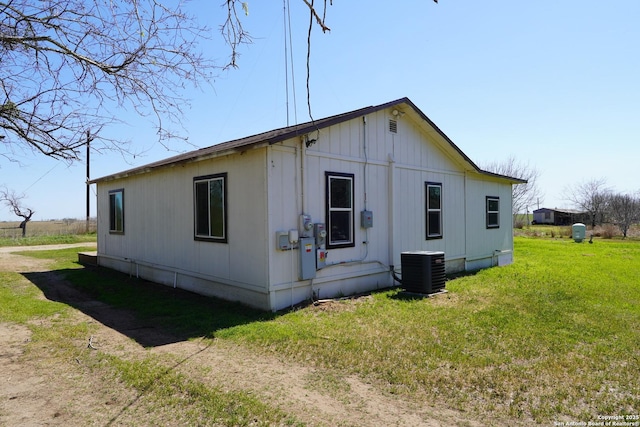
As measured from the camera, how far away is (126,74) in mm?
4918

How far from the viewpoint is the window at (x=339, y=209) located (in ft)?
26.2

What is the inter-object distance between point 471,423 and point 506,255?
11.6m

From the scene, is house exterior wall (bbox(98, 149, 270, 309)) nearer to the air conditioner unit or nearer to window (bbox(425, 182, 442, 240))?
the air conditioner unit

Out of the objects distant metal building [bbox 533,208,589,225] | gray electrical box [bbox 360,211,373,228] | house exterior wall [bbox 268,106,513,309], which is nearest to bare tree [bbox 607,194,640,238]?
distant metal building [bbox 533,208,589,225]

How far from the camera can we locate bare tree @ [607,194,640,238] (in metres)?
29.8

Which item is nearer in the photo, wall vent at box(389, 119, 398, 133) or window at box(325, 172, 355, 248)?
window at box(325, 172, 355, 248)

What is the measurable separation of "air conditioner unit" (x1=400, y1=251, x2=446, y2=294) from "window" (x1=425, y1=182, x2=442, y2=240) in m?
2.03

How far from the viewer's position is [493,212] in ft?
43.7

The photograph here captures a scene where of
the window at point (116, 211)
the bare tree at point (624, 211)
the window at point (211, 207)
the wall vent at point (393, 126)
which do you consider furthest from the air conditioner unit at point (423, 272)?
the bare tree at point (624, 211)

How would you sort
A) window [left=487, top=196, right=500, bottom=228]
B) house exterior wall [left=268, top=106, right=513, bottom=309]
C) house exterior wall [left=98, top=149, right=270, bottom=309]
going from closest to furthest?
house exterior wall [left=98, top=149, right=270, bottom=309] → house exterior wall [left=268, top=106, right=513, bottom=309] → window [left=487, top=196, right=500, bottom=228]

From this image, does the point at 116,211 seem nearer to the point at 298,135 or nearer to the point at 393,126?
the point at 298,135

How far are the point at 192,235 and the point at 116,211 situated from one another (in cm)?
504

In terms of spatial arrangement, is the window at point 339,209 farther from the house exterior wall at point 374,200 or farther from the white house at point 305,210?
the house exterior wall at point 374,200

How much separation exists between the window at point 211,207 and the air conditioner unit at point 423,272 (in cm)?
373
